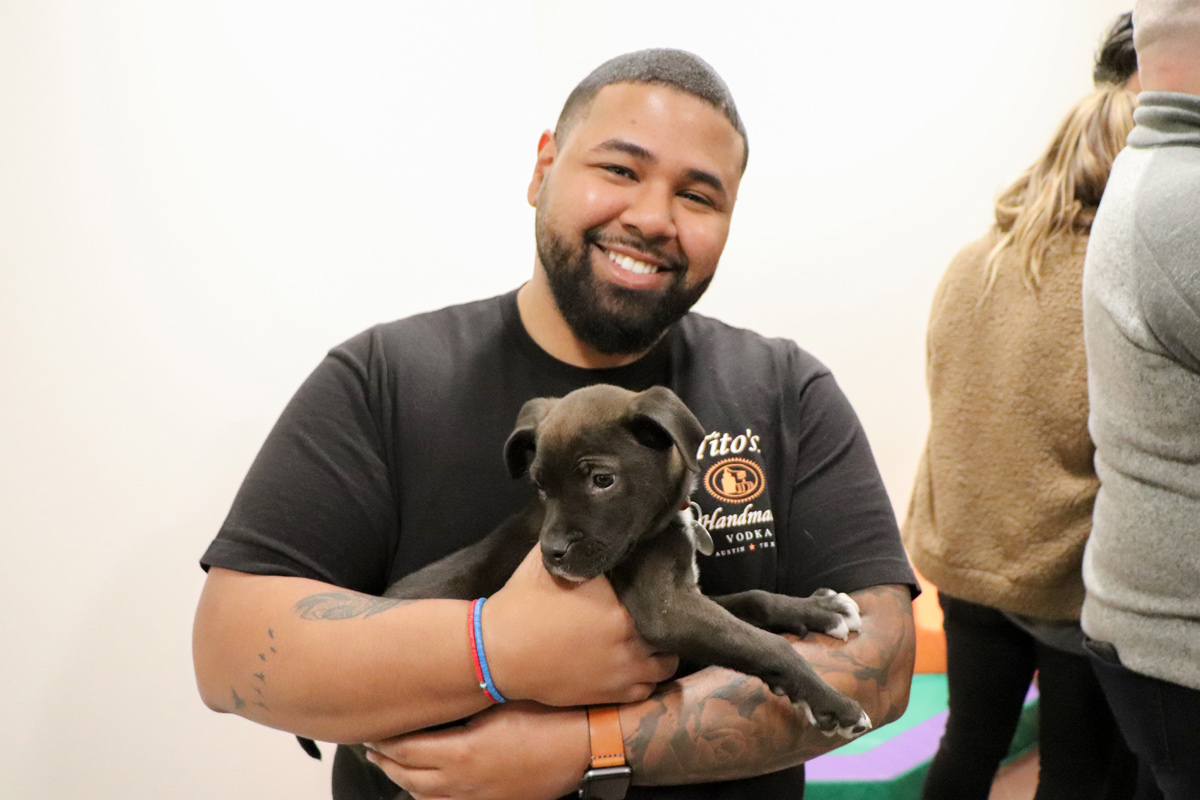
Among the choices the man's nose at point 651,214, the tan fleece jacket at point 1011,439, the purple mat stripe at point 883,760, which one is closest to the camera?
the man's nose at point 651,214

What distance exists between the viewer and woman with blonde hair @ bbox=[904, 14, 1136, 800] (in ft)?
7.34

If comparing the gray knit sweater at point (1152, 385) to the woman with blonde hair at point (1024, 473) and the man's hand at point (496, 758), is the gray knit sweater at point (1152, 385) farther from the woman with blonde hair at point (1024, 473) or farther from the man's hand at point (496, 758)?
the man's hand at point (496, 758)

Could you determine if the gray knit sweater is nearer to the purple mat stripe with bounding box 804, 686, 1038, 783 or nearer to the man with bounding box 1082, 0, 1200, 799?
the man with bounding box 1082, 0, 1200, 799

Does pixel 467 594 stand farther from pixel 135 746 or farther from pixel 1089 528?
pixel 1089 528

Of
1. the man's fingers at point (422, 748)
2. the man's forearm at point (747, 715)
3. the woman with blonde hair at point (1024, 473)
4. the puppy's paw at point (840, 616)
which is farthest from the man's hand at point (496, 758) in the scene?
the woman with blonde hair at point (1024, 473)

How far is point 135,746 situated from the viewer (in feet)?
7.08

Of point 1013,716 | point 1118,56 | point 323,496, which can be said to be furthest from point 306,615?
point 1118,56

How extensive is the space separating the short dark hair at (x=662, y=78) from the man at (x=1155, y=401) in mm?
755

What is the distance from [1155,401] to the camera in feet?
5.25

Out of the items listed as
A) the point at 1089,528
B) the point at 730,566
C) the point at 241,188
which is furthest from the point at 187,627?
the point at 1089,528

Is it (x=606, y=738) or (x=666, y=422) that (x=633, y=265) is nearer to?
(x=666, y=422)

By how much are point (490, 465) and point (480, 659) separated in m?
0.42

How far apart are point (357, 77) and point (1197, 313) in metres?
2.37

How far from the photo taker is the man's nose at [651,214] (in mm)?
1612
